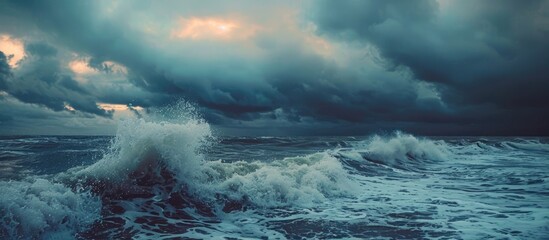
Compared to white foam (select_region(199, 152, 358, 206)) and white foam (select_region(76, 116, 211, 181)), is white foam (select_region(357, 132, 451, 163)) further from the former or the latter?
white foam (select_region(76, 116, 211, 181))

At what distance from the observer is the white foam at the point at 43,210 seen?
18.6 feet

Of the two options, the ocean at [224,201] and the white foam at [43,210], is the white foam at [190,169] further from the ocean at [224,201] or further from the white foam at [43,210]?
the white foam at [43,210]

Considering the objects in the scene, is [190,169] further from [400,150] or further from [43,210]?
[400,150]

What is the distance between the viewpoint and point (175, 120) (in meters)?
11.1

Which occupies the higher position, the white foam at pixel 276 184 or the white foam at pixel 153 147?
the white foam at pixel 153 147

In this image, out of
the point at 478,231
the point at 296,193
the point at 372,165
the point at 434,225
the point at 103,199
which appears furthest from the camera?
the point at 372,165

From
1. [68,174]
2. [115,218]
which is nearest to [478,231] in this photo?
[115,218]

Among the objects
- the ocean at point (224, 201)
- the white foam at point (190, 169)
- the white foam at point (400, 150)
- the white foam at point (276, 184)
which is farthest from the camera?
the white foam at point (400, 150)

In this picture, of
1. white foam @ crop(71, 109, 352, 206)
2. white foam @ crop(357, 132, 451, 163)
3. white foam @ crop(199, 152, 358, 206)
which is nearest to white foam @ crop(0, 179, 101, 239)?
white foam @ crop(71, 109, 352, 206)

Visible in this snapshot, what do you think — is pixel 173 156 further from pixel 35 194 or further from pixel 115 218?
pixel 35 194

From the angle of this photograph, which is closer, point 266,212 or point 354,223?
point 354,223

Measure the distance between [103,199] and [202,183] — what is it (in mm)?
2494

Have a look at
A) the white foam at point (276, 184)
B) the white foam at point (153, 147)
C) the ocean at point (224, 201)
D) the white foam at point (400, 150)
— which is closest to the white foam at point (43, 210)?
the ocean at point (224, 201)

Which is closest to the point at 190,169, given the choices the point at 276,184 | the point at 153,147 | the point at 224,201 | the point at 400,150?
the point at 153,147
